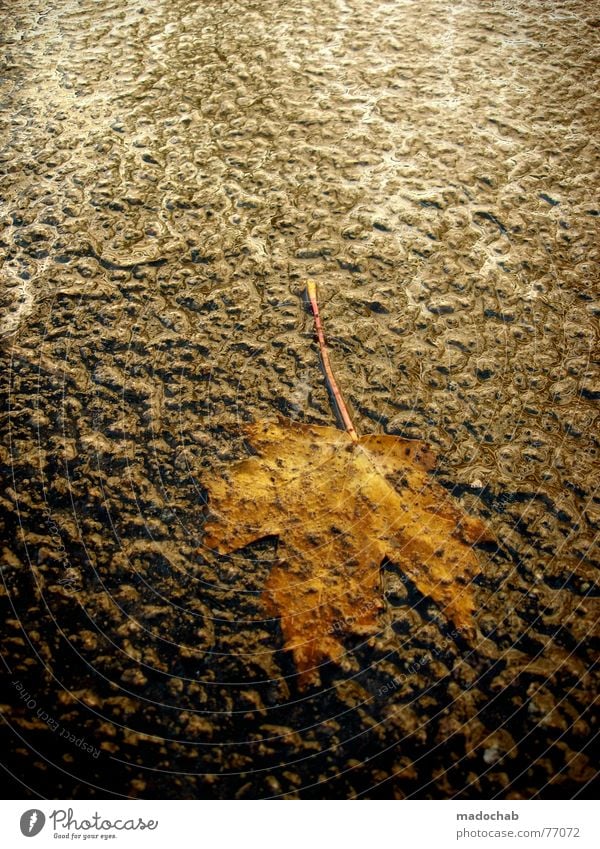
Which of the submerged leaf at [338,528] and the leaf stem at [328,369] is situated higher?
the leaf stem at [328,369]

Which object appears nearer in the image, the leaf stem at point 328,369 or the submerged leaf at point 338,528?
the submerged leaf at point 338,528

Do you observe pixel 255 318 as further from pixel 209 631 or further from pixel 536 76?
pixel 536 76

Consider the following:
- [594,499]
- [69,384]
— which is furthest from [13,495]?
[594,499]

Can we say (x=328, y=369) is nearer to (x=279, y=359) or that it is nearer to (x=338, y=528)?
(x=279, y=359)

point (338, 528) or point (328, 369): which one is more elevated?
point (328, 369)

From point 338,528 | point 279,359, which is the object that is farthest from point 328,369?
point 338,528
